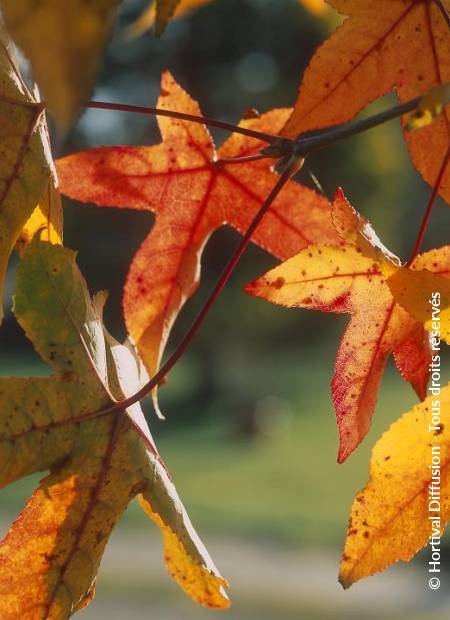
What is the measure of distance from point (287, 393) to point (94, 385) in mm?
11678

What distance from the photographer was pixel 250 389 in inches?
456

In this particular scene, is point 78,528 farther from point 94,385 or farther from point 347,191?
point 347,191

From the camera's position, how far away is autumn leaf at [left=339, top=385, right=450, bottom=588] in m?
0.51

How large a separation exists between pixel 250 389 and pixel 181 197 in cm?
1097

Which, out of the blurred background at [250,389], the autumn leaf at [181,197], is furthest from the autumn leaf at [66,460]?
the blurred background at [250,389]

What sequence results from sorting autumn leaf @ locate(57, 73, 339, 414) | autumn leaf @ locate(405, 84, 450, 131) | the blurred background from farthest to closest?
the blurred background
autumn leaf @ locate(57, 73, 339, 414)
autumn leaf @ locate(405, 84, 450, 131)

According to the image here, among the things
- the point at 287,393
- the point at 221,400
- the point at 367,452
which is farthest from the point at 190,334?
the point at 287,393

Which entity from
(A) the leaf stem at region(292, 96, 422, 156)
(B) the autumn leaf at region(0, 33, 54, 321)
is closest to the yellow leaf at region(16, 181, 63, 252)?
(B) the autumn leaf at region(0, 33, 54, 321)

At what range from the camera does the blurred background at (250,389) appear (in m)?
5.06

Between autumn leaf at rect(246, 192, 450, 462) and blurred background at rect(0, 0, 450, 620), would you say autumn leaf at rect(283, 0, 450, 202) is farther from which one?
blurred background at rect(0, 0, 450, 620)

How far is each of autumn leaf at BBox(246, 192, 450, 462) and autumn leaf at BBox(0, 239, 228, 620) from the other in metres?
0.11

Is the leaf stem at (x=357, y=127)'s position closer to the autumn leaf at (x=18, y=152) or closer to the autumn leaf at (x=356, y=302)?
the autumn leaf at (x=356, y=302)

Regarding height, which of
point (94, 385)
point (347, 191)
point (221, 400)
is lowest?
point (94, 385)

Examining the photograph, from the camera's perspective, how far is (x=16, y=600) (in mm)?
468
